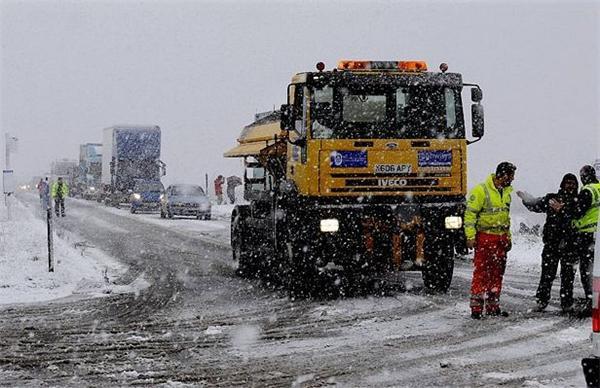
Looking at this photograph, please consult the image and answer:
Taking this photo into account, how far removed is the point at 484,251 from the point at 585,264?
1.23 meters

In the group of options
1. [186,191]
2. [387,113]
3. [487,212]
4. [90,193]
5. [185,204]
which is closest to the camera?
[487,212]

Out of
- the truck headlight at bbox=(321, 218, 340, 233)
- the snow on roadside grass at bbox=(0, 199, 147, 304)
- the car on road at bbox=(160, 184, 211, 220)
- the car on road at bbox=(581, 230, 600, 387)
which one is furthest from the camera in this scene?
the car on road at bbox=(160, 184, 211, 220)

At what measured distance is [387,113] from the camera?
12086 mm

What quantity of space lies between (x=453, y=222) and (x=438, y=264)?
70 centimetres

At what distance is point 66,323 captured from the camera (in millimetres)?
10031

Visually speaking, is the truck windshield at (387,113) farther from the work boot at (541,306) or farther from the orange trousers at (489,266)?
the work boot at (541,306)

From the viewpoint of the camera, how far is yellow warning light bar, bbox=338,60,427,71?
12359mm

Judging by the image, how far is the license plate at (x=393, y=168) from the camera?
38.9 ft

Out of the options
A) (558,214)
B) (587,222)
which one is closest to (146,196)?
(558,214)

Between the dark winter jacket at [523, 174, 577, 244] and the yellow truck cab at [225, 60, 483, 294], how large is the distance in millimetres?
1943

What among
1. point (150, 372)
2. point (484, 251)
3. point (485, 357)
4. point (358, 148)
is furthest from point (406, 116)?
point (150, 372)

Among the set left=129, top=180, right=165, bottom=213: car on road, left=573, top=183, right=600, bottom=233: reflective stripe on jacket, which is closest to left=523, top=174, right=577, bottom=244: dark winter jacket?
left=573, top=183, right=600, bottom=233: reflective stripe on jacket

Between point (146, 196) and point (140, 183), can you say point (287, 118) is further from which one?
point (140, 183)

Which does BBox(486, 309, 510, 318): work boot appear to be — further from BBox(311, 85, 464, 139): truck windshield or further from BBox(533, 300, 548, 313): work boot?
BBox(311, 85, 464, 139): truck windshield
